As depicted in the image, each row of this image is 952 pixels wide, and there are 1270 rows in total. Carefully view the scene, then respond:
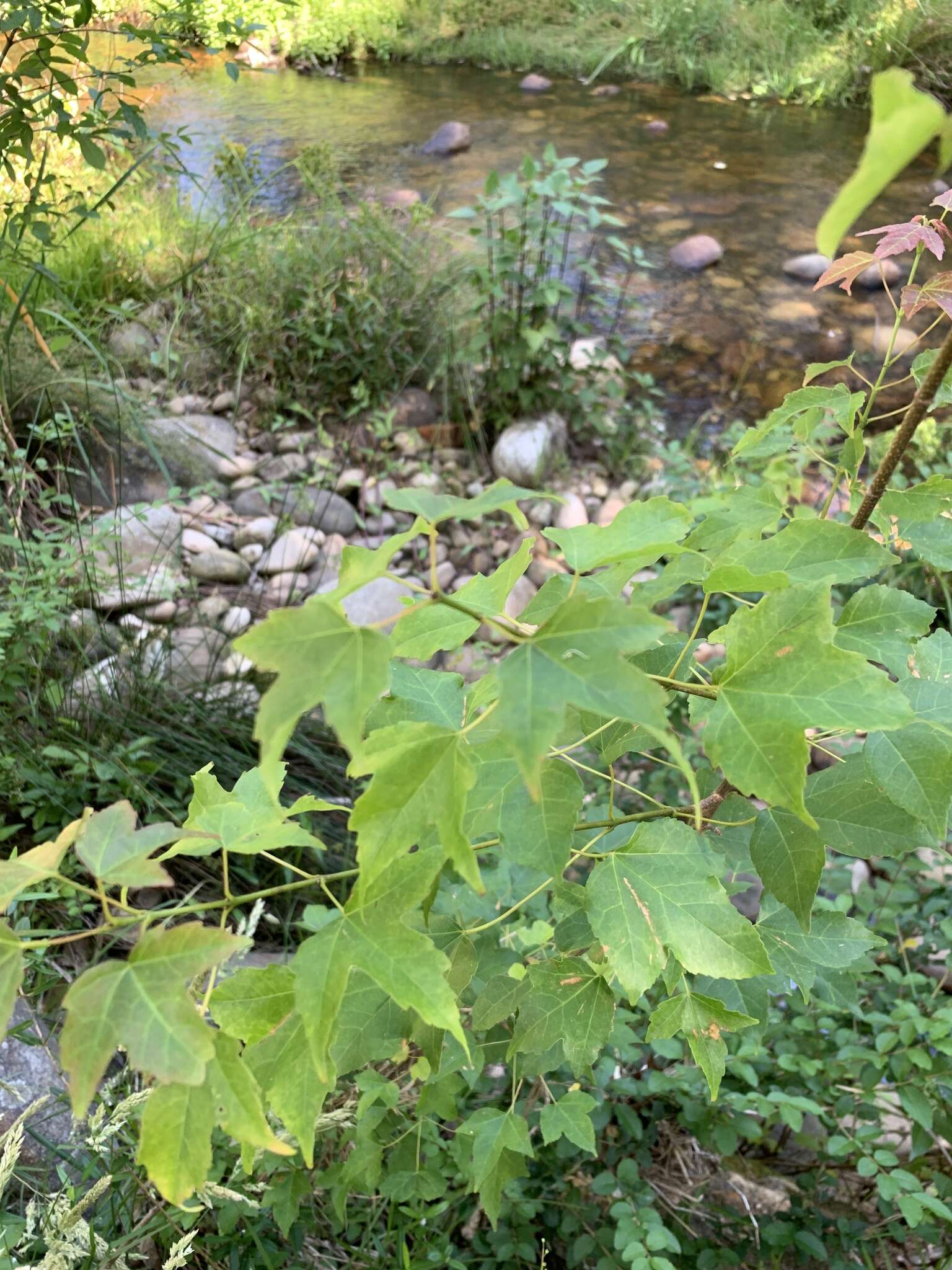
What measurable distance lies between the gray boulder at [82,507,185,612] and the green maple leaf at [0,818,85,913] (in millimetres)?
1579

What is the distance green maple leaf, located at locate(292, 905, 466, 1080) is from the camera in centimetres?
51

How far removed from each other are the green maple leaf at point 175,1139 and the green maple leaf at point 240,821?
0.14 metres

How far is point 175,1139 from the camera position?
1.60 ft

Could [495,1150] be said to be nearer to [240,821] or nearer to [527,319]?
[240,821]

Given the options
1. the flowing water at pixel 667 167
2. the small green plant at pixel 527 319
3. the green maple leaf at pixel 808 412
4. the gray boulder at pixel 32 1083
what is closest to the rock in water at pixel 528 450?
the small green plant at pixel 527 319

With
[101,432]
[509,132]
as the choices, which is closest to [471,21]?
[509,132]

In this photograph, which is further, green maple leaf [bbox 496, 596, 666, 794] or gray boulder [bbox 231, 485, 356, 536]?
gray boulder [bbox 231, 485, 356, 536]

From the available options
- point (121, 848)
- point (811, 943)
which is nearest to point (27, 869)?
point (121, 848)

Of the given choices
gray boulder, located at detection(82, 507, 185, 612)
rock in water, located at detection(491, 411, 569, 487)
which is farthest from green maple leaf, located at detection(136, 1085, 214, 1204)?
rock in water, located at detection(491, 411, 569, 487)

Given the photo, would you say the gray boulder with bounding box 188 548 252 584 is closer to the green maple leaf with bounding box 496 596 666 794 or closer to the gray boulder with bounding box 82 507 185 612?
the gray boulder with bounding box 82 507 185 612

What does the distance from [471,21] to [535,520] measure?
8.30m

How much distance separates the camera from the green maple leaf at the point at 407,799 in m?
0.49

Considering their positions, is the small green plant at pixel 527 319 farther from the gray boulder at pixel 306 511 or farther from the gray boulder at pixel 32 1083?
the gray boulder at pixel 32 1083

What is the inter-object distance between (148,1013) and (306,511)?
2.67 meters
